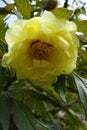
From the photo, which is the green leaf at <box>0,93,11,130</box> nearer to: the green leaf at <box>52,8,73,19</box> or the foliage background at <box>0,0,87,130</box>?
the foliage background at <box>0,0,87,130</box>

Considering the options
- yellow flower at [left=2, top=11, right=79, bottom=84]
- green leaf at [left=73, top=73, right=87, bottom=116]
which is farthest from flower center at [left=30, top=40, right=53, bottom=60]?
green leaf at [left=73, top=73, right=87, bottom=116]

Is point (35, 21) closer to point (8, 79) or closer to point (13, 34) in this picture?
point (13, 34)

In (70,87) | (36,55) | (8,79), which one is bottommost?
(70,87)

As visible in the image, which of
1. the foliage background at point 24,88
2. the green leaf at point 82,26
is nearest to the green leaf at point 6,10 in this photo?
the foliage background at point 24,88

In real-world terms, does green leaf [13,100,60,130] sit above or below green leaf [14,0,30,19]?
below

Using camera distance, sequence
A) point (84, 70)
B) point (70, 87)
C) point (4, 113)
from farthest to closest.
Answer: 1. point (84, 70)
2. point (70, 87)
3. point (4, 113)

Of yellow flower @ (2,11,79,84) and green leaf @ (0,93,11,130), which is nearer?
yellow flower @ (2,11,79,84)

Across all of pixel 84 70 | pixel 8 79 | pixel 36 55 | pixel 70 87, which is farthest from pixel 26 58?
A: pixel 84 70

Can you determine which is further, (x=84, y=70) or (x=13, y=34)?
(x=84, y=70)
